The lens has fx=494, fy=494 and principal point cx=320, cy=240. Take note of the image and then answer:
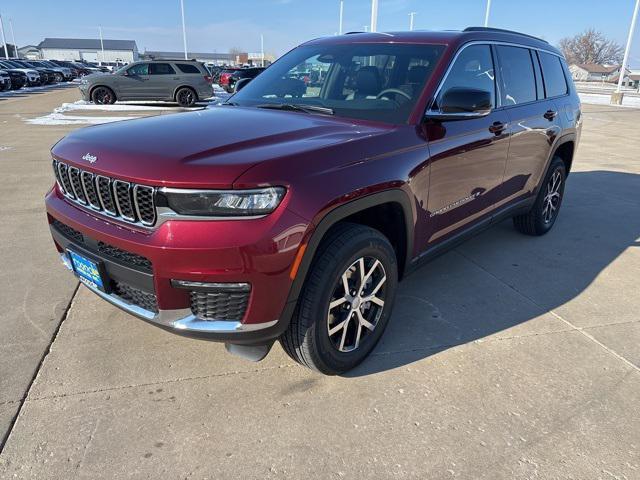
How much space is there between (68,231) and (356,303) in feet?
5.32

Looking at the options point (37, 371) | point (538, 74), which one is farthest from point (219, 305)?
point (538, 74)

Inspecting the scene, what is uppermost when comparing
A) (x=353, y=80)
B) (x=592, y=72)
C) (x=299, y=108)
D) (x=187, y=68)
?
(x=353, y=80)

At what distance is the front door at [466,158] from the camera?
3107 mm

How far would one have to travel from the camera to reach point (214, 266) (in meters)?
2.09

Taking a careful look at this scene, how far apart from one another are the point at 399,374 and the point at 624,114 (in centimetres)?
2361

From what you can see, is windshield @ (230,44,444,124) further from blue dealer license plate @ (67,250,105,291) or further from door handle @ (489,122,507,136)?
blue dealer license plate @ (67,250,105,291)

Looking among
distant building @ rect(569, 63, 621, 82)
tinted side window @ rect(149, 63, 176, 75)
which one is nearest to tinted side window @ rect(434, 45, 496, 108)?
tinted side window @ rect(149, 63, 176, 75)

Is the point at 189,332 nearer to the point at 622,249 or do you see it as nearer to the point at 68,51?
the point at 622,249

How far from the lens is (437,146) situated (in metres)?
3.04

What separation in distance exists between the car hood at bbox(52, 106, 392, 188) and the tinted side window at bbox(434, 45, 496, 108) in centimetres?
76

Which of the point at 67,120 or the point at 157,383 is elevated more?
the point at 157,383

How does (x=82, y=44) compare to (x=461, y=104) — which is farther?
(x=82, y=44)

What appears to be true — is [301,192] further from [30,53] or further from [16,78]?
[30,53]

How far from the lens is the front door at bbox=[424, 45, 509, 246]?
10.2ft
